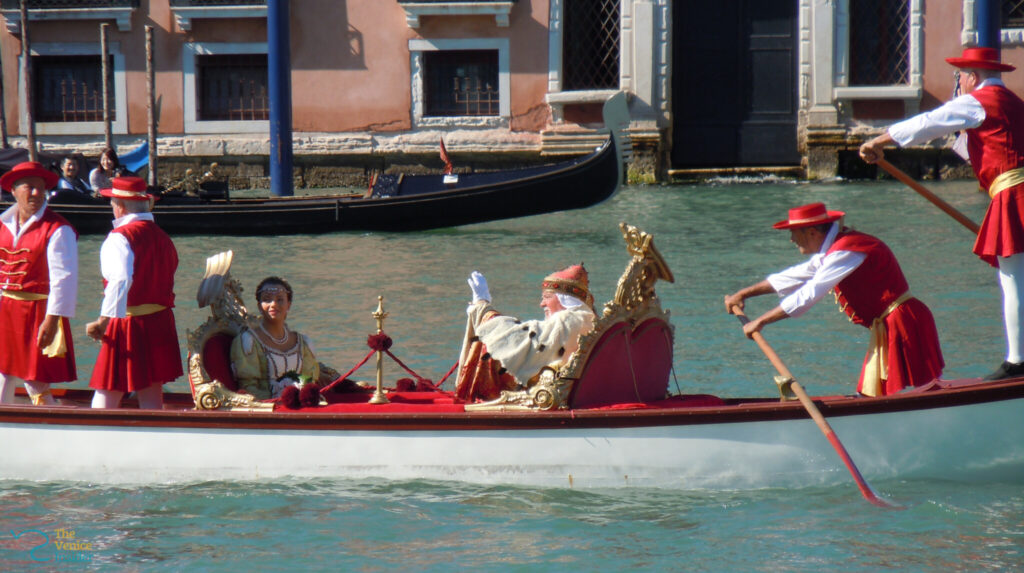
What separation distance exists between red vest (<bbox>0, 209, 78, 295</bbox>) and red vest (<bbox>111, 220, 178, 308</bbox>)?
0.39m

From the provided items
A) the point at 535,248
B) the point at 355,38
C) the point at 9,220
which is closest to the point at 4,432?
the point at 9,220

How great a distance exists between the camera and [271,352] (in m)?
4.84

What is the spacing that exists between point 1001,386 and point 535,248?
22.5 ft

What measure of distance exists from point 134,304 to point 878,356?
2.42 meters

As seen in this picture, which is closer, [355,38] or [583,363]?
[583,363]

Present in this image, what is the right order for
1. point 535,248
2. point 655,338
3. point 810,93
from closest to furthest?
point 655,338
point 535,248
point 810,93

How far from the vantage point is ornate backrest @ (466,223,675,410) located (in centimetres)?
439

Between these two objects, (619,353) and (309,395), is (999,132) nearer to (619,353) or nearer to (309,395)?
(619,353)

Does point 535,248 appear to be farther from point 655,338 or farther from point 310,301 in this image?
point 655,338

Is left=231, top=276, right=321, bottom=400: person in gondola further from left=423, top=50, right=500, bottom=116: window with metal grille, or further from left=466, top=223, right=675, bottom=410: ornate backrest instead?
left=423, top=50, right=500, bottom=116: window with metal grille

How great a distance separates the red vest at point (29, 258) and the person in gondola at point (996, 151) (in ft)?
9.05

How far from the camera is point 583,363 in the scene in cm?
440

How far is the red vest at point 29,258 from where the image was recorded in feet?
15.6

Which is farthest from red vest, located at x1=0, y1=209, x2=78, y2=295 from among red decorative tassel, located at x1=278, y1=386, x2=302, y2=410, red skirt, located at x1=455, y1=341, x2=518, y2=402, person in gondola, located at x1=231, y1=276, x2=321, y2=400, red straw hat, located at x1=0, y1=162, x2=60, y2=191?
red skirt, located at x1=455, y1=341, x2=518, y2=402
